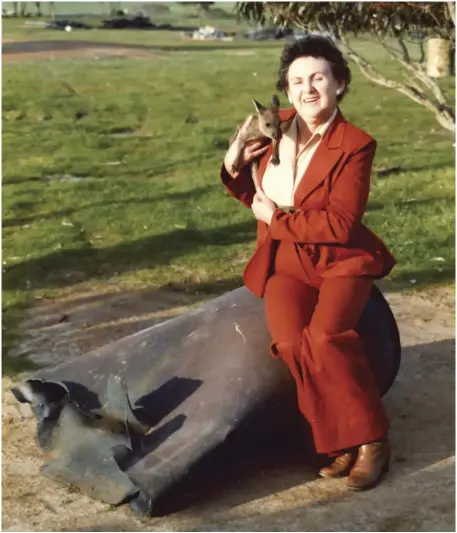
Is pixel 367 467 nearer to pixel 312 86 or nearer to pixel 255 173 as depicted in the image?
pixel 255 173

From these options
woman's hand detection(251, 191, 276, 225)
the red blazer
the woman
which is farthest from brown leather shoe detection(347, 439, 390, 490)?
woman's hand detection(251, 191, 276, 225)

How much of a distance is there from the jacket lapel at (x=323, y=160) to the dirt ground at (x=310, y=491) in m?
1.44

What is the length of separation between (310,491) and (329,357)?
0.72m

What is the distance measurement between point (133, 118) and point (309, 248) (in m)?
14.1

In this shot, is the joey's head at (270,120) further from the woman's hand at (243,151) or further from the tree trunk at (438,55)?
the tree trunk at (438,55)

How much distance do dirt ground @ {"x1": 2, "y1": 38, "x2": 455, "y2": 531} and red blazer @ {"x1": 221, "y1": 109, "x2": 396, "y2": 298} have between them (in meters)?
1.09

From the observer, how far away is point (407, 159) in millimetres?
13055

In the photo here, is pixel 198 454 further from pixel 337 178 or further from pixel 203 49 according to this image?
pixel 203 49

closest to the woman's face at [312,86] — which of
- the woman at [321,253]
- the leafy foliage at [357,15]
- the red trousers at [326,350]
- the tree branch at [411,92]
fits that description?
the woman at [321,253]

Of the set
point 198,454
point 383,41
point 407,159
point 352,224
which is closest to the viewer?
point 352,224

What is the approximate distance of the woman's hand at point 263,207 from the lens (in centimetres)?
392

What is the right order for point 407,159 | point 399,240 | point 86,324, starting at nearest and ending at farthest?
point 86,324 → point 399,240 → point 407,159

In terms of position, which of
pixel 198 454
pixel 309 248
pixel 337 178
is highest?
pixel 337 178

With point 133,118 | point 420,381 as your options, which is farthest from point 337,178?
point 133,118
